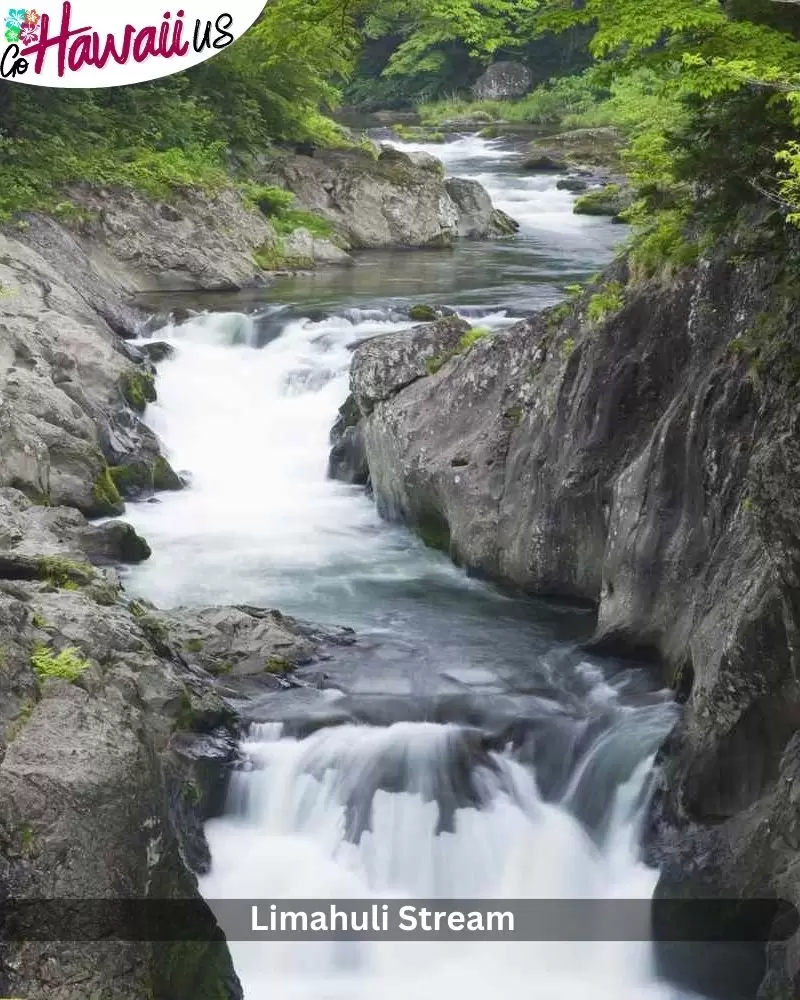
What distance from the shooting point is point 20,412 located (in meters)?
13.4

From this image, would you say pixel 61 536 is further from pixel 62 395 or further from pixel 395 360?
pixel 395 360

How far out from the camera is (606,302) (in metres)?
11.0

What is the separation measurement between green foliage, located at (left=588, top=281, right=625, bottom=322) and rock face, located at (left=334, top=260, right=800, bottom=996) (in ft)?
0.08

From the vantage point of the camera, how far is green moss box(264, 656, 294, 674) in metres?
9.78

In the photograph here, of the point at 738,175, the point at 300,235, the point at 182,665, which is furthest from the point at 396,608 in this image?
the point at 300,235

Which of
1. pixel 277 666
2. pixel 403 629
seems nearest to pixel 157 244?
pixel 403 629

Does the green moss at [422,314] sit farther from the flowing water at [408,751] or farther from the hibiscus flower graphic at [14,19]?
the hibiscus flower graphic at [14,19]

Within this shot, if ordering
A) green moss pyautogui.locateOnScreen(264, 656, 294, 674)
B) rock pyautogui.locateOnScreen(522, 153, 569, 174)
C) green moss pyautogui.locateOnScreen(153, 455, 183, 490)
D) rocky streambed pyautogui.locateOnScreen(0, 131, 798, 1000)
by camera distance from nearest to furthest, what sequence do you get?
rocky streambed pyautogui.locateOnScreen(0, 131, 798, 1000)
green moss pyautogui.locateOnScreen(264, 656, 294, 674)
green moss pyautogui.locateOnScreen(153, 455, 183, 490)
rock pyautogui.locateOnScreen(522, 153, 569, 174)

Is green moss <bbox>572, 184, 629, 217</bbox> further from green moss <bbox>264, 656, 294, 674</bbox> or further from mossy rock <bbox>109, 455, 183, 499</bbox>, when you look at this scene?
green moss <bbox>264, 656, 294, 674</bbox>

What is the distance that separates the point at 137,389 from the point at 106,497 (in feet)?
8.91

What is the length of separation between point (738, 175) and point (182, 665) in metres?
5.32

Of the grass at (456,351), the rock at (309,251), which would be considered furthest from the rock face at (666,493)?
the rock at (309,251)

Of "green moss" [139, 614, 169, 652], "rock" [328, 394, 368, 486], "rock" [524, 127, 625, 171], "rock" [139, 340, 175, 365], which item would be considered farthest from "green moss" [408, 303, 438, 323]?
"rock" [524, 127, 625, 171]

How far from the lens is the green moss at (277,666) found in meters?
9.78
